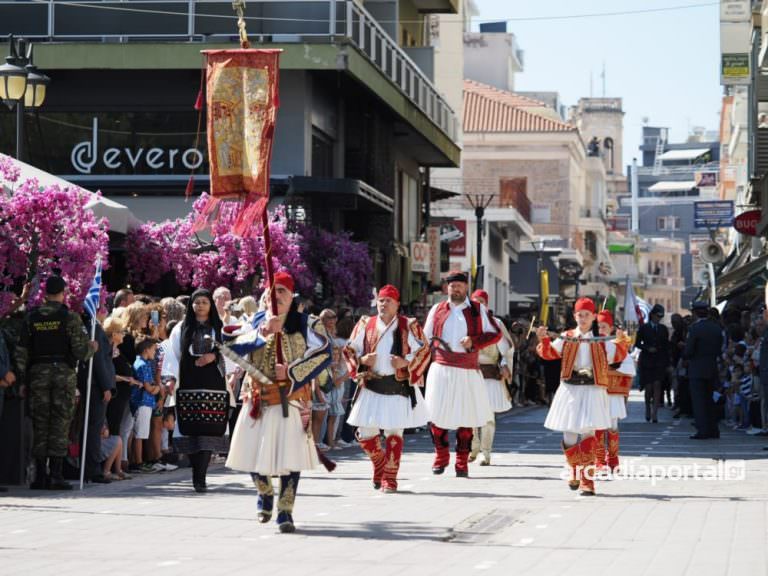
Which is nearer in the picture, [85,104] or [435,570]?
[435,570]

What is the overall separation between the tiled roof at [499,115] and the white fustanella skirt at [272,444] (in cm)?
7123

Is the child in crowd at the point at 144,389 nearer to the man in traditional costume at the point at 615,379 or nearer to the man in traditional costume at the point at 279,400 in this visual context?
the man in traditional costume at the point at 615,379

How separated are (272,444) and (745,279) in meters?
28.3

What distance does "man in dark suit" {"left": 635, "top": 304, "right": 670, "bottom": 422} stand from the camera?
99.0ft

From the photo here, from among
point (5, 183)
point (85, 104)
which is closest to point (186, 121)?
point (85, 104)

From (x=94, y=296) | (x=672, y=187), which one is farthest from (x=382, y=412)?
(x=672, y=187)

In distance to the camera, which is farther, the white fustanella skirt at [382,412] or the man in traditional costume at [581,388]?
the white fustanella skirt at [382,412]

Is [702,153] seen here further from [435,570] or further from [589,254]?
[435,570]

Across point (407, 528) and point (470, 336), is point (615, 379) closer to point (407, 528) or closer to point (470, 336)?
point (470, 336)

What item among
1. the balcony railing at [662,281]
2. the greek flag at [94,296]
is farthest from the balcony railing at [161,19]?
the balcony railing at [662,281]

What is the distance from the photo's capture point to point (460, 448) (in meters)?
17.3

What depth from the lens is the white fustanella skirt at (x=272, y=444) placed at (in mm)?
12172

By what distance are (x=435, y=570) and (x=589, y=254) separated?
9608cm

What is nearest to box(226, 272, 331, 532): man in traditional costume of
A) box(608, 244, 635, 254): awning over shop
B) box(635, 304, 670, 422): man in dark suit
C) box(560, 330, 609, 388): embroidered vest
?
box(560, 330, 609, 388): embroidered vest
